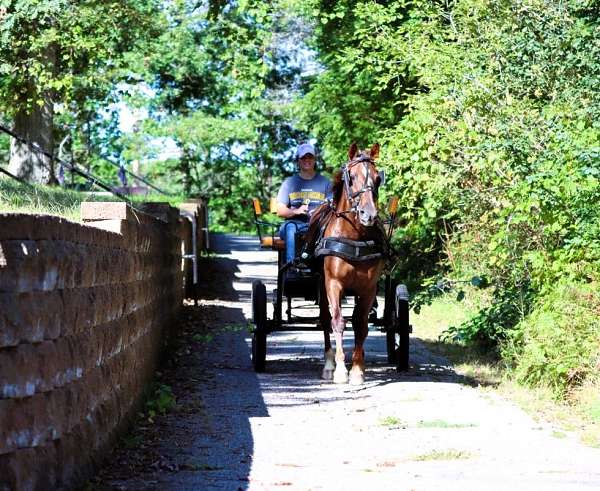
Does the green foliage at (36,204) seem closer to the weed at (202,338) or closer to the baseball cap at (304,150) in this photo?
the baseball cap at (304,150)

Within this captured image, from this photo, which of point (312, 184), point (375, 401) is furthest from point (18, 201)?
point (312, 184)

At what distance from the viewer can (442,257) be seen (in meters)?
23.4

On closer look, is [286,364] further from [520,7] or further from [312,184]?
[520,7]

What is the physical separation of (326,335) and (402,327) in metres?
0.82

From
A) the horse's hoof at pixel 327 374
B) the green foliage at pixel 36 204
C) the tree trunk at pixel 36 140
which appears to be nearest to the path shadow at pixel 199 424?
the horse's hoof at pixel 327 374

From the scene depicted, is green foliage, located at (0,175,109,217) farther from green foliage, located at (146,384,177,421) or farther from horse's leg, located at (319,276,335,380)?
horse's leg, located at (319,276,335,380)

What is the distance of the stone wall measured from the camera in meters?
5.63

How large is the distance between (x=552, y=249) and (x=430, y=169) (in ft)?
12.9

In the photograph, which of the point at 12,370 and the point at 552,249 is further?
the point at 552,249

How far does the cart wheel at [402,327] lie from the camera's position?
43.8 feet

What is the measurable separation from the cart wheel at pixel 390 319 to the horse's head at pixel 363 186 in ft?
5.52

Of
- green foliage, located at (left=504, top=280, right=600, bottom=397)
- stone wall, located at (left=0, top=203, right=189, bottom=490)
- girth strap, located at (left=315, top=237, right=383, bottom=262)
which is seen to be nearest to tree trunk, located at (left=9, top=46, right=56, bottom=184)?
girth strap, located at (left=315, top=237, right=383, bottom=262)

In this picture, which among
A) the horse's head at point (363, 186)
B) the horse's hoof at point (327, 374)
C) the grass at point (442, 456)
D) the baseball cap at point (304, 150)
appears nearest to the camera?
the grass at point (442, 456)

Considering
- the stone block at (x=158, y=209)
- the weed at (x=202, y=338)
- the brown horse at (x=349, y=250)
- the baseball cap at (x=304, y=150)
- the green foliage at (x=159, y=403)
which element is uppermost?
the baseball cap at (x=304, y=150)
